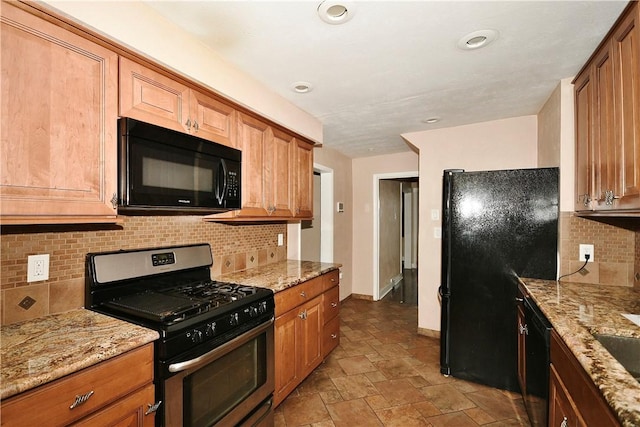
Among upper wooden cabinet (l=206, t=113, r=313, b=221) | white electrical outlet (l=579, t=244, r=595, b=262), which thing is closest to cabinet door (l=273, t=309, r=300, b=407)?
upper wooden cabinet (l=206, t=113, r=313, b=221)

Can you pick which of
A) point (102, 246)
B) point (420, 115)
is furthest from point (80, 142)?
point (420, 115)

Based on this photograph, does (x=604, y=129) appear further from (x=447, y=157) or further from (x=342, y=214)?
(x=342, y=214)

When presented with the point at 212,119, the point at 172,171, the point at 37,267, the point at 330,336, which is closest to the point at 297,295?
the point at 330,336

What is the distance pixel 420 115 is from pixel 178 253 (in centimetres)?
249

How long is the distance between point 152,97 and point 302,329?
1916 millimetres

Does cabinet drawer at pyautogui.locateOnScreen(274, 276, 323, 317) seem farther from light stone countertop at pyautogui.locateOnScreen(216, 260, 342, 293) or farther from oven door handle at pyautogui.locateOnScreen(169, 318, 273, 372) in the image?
oven door handle at pyautogui.locateOnScreen(169, 318, 273, 372)

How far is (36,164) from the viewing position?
116 centimetres

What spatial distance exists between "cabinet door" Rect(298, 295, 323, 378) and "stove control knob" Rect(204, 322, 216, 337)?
939mm

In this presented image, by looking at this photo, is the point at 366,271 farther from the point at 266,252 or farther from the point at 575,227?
the point at 575,227

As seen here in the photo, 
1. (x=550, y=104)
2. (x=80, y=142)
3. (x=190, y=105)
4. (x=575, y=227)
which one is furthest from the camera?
(x=550, y=104)

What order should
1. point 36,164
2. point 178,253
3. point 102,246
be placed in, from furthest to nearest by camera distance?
point 178,253 → point 102,246 → point 36,164

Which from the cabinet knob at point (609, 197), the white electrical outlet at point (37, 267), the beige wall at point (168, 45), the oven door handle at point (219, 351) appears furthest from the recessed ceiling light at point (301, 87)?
the cabinet knob at point (609, 197)

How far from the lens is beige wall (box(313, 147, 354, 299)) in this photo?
14.4 feet

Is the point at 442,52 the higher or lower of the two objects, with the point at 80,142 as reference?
higher
